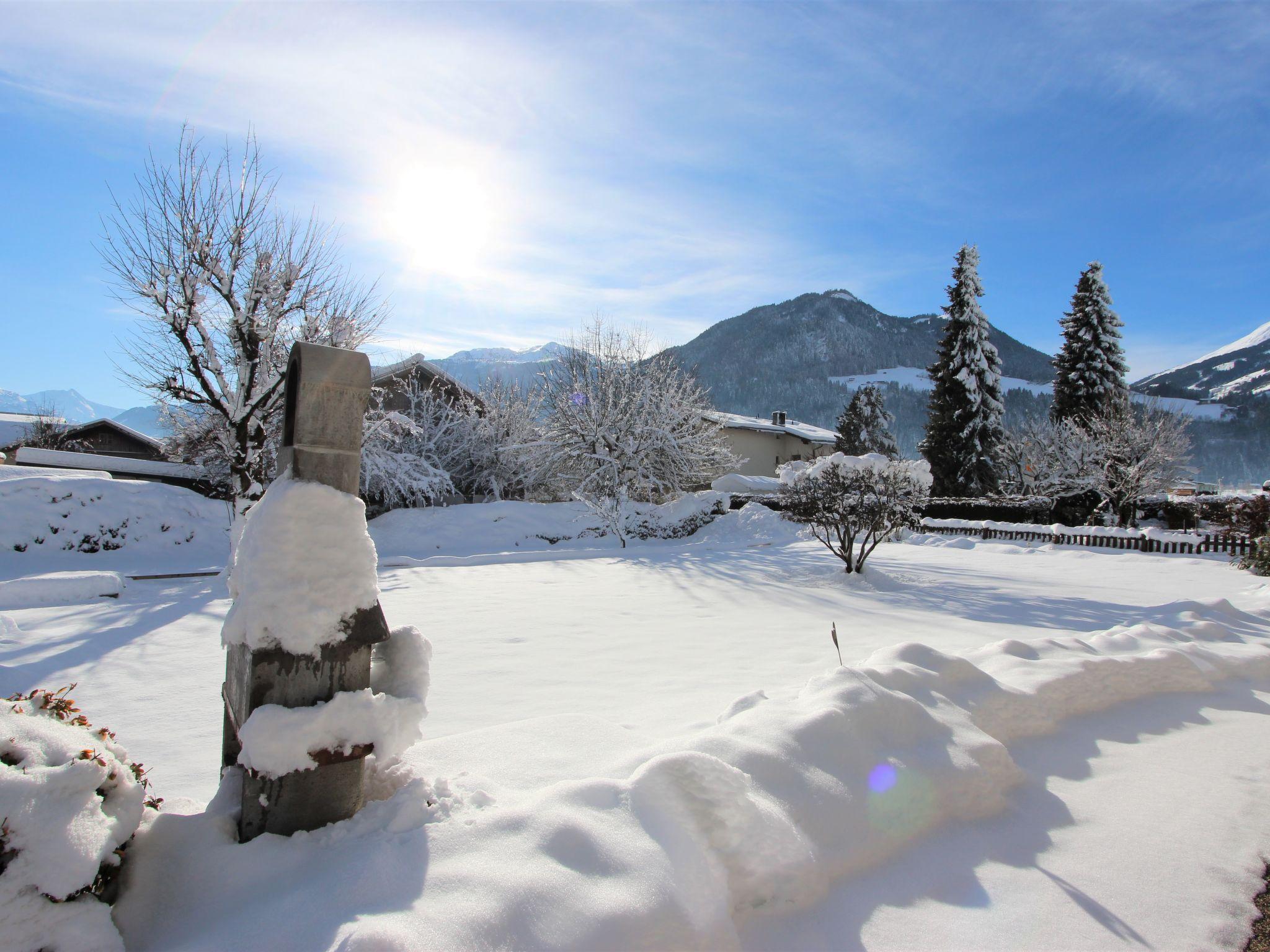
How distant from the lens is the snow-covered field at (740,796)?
1823 millimetres

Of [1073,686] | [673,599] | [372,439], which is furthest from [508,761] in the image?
[372,439]

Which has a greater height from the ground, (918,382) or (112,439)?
→ (918,382)

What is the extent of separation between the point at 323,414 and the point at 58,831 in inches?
49.9

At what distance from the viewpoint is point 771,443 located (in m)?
49.2

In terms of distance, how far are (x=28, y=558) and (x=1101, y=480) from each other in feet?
107

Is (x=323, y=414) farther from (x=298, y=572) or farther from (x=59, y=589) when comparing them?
(x=59, y=589)

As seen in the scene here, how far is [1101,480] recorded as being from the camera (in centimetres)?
2512

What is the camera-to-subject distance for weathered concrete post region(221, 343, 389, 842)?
6.68 feet

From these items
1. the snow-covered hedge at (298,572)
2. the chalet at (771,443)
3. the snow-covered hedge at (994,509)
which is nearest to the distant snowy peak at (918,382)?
the chalet at (771,443)

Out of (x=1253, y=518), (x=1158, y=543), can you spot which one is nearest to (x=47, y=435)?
(x=1158, y=543)

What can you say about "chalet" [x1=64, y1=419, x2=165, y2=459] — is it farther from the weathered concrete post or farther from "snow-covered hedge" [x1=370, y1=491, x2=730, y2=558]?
the weathered concrete post

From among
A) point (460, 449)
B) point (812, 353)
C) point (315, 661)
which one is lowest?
point (315, 661)

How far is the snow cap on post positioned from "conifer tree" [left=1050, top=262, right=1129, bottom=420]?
36.3 m

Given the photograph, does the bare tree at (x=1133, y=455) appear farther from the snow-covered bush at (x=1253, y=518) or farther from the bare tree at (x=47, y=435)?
the bare tree at (x=47, y=435)
